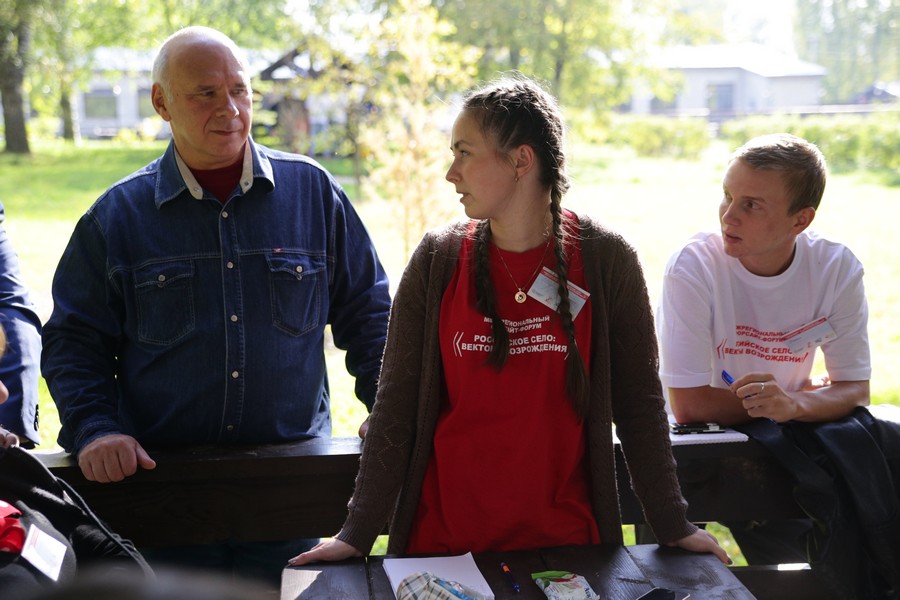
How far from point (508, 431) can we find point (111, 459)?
0.92m

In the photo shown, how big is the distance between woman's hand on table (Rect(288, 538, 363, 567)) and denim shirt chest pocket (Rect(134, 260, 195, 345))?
0.68 metres

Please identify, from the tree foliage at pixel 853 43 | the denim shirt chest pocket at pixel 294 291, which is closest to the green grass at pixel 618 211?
the denim shirt chest pocket at pixel 294 291

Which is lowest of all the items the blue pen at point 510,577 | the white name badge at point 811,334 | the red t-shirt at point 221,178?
the blue pen at point 510,577

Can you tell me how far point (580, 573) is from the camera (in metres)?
1.90

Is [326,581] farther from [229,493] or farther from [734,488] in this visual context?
[734,488]

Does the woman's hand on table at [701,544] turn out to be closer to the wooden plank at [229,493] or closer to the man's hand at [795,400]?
the man's hand at [795,400]

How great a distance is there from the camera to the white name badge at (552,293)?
2.01 m

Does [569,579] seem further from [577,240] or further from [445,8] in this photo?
[445,8]

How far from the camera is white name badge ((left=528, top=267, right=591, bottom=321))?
2.01 meters

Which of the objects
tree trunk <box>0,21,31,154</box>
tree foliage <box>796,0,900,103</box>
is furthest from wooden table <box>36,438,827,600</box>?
tree foliage <box>796,0,900,103</box>

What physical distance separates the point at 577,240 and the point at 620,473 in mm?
696

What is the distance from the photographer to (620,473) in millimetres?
2424

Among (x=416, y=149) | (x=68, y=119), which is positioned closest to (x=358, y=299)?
(x=416, y=149)

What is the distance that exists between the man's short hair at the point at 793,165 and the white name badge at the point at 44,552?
6.22 ft
